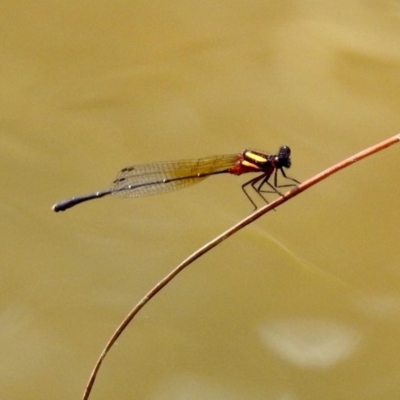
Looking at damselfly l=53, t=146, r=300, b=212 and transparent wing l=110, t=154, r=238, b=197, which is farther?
transparent wing l=110, t=154, r=238, b=197

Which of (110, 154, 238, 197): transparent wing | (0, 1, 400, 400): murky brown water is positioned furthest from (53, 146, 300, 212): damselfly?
(0, 1, 400, 400): murky brown water

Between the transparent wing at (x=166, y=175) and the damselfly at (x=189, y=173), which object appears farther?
the transparent wing at (x=166, y=175)

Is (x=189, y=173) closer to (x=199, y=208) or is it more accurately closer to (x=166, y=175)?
(x=166, y=175)

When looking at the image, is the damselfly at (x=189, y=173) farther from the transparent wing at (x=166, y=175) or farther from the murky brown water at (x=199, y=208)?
the murky brown water at (x=199, y=208)

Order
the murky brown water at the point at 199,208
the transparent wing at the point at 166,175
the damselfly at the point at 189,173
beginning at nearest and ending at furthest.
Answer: the damselfly at the point at 189,173 → the transparent wing at the point at 166,175 → the murky brown water at the point at 199,208

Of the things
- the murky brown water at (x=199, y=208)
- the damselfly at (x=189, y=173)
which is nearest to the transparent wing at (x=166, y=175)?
the damselfly at (x=189, y=173)

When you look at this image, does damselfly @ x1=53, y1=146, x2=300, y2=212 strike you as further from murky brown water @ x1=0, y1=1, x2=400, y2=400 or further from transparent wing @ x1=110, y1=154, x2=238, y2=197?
murky brown water @ x1=0, y1=1, x2=400, y2=400

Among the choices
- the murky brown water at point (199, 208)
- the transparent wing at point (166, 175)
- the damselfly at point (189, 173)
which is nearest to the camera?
the damselfly at point (189, 173)
